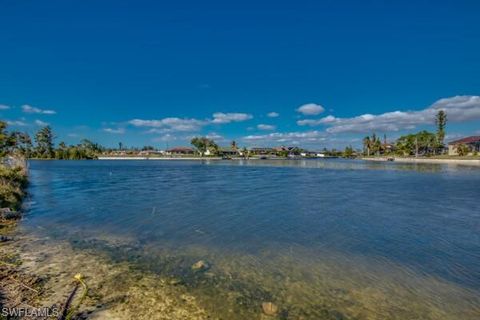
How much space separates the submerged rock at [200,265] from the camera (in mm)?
8851

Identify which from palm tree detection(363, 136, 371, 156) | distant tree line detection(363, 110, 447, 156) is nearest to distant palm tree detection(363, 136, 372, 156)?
palm tree detection(363, 136, 371, 156)

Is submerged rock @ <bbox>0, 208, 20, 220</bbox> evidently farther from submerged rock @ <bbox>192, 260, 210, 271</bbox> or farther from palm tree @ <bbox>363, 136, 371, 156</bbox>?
palm tree @ <bbox>363, 136, 371, 156</bbox>

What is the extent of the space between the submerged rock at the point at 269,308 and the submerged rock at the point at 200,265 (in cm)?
271

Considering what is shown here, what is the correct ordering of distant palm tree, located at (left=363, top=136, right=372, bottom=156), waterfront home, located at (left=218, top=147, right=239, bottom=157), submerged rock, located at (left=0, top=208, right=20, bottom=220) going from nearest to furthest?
submerged rock, located at (left=0, top=208, right=20, bottom=220)
distant palm tree, located at (left=363, top=136, right=372, bottom=156)
waterfront home, located at (left=218, top=147, right=239, bottom=157)

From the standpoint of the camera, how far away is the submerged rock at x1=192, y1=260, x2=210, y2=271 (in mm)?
8851

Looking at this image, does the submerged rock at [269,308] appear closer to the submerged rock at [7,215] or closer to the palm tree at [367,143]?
the submerged rock at [7,215]

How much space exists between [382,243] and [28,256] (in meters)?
12.7

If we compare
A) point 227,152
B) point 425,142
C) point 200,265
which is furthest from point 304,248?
point 227,152

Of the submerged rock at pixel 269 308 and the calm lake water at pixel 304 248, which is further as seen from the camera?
the calm lake water at pixel 304 248

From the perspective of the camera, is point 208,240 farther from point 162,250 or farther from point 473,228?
point 473,228

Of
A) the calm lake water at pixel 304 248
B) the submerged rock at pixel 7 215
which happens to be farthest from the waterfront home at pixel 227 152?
the submerged rock at pixel 7 215

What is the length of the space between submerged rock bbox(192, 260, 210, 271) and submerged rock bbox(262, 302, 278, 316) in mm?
2707

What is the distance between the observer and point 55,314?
593 cm

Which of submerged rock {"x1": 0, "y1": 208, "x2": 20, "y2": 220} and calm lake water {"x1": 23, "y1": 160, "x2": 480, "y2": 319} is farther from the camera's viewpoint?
submerged rock {"x1": 0, "y1": 208, "x2": 20, "y2": 220}
